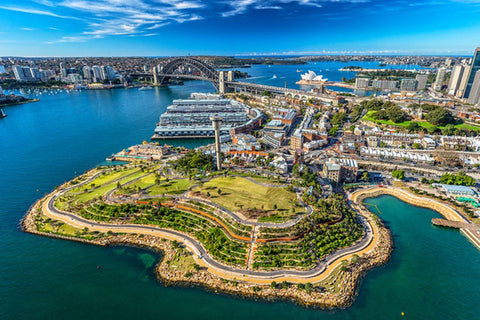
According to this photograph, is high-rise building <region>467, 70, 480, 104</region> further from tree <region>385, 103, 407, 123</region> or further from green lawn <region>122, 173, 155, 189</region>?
green lawn <region>122, 173, 155, 189</region>

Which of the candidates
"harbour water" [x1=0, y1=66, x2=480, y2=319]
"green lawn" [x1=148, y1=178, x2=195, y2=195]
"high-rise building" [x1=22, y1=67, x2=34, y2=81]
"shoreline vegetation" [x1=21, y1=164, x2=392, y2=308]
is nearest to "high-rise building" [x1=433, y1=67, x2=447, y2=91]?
"harbour water" [x1=0, y1=66, x2=480, y2=319]

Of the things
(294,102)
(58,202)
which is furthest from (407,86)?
(58,202)

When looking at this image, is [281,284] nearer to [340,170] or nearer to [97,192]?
[340,170]

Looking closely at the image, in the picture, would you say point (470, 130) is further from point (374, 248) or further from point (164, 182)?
point (164, 182)

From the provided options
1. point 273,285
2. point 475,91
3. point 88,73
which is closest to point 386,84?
point 475,91

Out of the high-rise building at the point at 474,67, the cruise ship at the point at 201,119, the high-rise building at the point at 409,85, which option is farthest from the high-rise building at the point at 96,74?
the high-rise building at the point at 474,67

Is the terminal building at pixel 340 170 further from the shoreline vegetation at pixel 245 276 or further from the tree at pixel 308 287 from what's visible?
the tree at pixel 308 287
